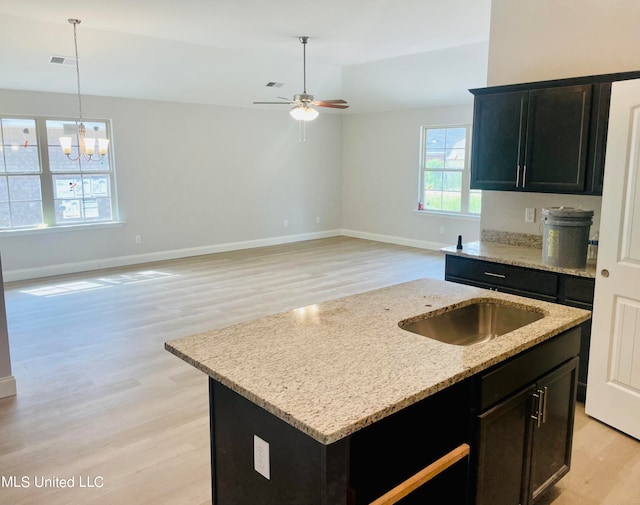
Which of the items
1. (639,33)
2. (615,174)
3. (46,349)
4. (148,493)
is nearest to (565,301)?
(615,174)

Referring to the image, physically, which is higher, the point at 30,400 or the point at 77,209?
the point at 77,209

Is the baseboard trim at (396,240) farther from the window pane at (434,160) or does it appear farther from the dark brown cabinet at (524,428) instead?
the dark brown cabinet at (524,428)

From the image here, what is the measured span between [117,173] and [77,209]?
Answer: 0.76 m

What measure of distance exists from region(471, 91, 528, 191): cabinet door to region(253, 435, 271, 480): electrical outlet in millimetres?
2966

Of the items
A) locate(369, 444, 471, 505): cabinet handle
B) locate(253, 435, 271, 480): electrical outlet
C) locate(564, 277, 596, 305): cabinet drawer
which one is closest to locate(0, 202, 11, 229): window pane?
locate(253, 435, 271, 480): electrical outlet

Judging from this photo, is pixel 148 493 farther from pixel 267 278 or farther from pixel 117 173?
pixel 117 173

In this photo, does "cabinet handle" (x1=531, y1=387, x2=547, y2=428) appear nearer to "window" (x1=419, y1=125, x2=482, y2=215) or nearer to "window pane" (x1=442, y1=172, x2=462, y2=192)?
"window" (x1=419, y1=125, x2=482, y2=215)

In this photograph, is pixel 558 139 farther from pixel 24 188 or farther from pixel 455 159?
pixel 24 188

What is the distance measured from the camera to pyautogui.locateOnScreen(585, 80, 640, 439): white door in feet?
8.90

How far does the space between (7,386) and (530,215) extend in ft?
13.2

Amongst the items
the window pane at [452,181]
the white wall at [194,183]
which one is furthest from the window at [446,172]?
the white wall at [194,183]

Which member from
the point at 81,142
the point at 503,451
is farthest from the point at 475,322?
the point at 81,142

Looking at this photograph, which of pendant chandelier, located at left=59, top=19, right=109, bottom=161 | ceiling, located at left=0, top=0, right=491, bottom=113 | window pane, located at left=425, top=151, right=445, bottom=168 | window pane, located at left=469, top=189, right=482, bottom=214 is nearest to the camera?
ceiling, located at left=0, top=0, right=491, bottom=113

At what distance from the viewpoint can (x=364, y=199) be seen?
33.3 ft
